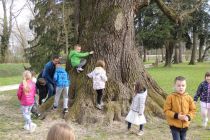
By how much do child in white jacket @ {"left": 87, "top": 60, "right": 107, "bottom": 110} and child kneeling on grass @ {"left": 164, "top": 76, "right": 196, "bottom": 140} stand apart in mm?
3233

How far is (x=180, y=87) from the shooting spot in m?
6.37

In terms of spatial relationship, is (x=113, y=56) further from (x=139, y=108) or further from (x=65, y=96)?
(x=139, y=108)

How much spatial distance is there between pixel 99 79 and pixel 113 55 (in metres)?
0.86

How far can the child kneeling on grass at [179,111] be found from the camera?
647 centimetres

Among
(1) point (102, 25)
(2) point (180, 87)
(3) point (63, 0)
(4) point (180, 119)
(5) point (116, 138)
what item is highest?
(3) point (63, 0)

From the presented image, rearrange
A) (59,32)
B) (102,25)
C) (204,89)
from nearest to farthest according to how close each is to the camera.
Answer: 1. (204,89)
2. (102,25)
3. (59,32)

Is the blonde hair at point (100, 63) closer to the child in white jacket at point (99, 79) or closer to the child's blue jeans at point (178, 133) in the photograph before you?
the child in white jacket at point (99, 79)

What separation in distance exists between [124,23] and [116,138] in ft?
10.8

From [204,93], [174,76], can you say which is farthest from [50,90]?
[174,76]

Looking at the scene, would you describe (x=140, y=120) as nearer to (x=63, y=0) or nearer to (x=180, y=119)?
(x=180, y=119)

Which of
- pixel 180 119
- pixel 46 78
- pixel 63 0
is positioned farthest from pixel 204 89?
pixel 63 0

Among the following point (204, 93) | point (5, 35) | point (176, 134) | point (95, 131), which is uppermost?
point (5, 35)

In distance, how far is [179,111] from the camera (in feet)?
21.5

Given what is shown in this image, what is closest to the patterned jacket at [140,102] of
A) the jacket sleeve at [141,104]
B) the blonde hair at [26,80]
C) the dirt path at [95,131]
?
the jacket sleeve at [141,104]
